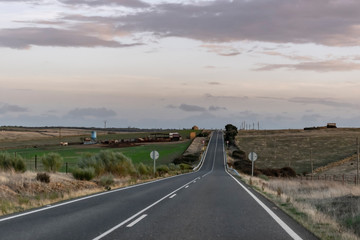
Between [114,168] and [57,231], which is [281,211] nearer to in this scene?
[57,231]

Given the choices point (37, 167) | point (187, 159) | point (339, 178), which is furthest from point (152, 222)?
point (187, 159)

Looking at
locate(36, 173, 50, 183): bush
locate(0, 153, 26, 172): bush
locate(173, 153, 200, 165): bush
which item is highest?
locate(0, 153, 26, 172): bush

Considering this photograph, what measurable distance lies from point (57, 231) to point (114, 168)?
25518mm

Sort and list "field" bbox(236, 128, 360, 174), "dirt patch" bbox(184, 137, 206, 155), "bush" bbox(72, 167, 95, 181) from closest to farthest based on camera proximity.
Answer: "bush" bbox(72, 167, 95, 181)
"field" bbox(236, 128, 360, 174)
"dirt patch" bbox(184, 137, 206, 155)

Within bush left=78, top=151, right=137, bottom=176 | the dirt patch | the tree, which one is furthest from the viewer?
the tree

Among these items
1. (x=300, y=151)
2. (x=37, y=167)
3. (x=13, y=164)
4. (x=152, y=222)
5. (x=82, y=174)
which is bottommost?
(x=300, y=151)

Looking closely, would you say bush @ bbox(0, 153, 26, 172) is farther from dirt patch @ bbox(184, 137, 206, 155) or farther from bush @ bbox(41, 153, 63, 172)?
dirt patch @ bbox(184, 137, 206, 155)

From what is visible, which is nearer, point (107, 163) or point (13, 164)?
point (13, 164)

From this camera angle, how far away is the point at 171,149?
113 meters

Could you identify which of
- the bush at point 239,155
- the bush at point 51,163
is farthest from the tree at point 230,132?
the bush at point 51,163

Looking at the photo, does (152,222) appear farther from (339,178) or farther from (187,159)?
(187,159)

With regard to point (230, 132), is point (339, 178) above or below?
below

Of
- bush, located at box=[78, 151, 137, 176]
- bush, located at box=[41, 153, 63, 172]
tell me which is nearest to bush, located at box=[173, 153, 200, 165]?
bush, located at box=[78, 151, 137, 176]

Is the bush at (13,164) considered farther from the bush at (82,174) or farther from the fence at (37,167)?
the fence at (37,167)
